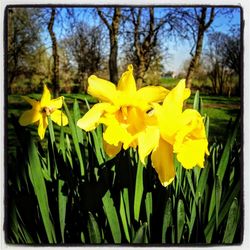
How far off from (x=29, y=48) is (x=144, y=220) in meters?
0.69

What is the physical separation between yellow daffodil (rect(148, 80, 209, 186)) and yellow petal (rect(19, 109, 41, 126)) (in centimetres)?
41

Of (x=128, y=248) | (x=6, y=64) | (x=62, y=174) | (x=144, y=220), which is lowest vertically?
(x=128, y=248)

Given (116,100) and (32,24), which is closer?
(116,100)

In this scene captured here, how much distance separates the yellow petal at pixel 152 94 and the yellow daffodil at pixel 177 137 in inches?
1.1

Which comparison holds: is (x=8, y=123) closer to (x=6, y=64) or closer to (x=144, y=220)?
(x=6, y=64)

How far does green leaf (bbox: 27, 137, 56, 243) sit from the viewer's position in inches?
61.9

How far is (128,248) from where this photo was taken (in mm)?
1654

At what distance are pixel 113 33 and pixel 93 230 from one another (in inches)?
26.0

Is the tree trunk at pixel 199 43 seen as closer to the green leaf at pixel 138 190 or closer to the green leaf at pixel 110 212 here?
the green leaf at pixel 138 190

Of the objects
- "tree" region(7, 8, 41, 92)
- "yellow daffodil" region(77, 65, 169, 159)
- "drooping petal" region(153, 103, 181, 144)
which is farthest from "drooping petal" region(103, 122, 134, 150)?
"tree" region(7, 8, 41, 92)

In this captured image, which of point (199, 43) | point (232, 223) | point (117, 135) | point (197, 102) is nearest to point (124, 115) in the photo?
point (117, 135)

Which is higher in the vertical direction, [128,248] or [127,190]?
[127,190]

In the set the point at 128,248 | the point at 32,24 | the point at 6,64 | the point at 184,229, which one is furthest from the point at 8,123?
the point at 184,229

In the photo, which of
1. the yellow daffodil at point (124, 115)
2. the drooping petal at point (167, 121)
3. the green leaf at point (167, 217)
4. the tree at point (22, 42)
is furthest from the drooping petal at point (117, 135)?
the tree at point (22, 42)
